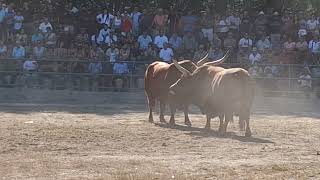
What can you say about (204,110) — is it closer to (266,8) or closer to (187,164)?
(187,164)

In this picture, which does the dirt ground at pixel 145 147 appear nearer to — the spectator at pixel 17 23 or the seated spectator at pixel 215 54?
the seated spectator at pixel 215 54

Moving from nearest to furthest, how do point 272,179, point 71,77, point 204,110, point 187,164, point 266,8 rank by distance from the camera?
point 272,179 → point 187,164 → point 204,110 → point 71,77 → point 266,8

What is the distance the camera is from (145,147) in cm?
1231

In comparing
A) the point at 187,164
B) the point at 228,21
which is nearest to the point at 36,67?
the point at 228,21

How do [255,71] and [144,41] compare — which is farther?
[144,41]

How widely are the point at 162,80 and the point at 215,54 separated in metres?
7.72

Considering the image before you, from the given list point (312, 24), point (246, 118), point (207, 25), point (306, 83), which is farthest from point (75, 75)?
point (246, 118)

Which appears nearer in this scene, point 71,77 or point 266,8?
point 71,77

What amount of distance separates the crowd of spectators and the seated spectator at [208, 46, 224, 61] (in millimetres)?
37

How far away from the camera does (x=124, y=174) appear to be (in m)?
9.63

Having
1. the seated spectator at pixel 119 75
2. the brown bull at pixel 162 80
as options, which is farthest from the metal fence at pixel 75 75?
the brown bull at pixel 162 80

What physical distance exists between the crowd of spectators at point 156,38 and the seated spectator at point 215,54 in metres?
0.04

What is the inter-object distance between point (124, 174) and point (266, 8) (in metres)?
20.5

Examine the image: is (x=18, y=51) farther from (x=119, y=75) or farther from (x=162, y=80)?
(x=162, y=80)
